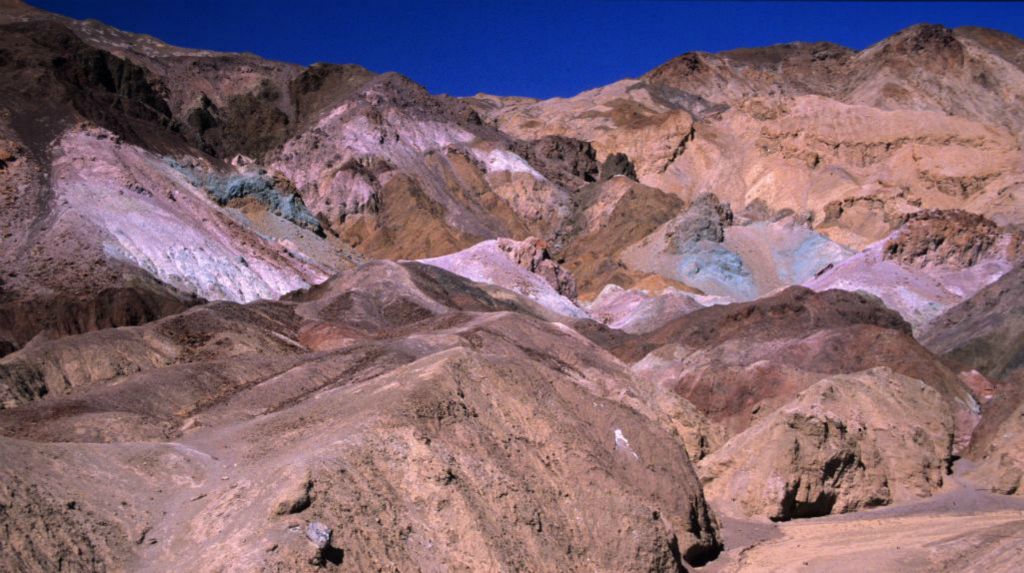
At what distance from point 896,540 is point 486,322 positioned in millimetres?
17328

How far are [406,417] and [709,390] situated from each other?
25.4 m

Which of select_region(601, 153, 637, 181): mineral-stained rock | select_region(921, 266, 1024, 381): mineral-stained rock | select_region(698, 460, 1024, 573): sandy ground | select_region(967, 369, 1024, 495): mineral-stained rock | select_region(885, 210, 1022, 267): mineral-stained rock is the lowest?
select_region(698, 460, 1024, 573): sandy ground

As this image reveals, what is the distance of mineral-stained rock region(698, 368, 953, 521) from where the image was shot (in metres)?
25.5

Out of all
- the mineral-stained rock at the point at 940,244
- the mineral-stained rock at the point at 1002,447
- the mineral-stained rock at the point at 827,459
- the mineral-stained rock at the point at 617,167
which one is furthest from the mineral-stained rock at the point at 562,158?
the mineral-stained rock at the point at 827,459

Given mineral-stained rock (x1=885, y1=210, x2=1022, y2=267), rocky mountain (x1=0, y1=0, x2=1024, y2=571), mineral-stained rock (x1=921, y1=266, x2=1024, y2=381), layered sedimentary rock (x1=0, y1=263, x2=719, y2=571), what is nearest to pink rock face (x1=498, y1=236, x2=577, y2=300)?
rocky mountain (x1=0, y1=0, x2=1024, y2=571)

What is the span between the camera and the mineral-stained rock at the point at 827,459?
25.5 metres

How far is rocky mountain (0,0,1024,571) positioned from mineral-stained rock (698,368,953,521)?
0.31ft

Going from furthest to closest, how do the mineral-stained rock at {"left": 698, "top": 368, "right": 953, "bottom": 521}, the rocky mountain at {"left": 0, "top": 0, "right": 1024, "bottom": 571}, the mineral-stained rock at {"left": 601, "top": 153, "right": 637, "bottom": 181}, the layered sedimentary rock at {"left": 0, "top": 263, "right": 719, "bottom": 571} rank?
the mineral-stained rock at {"left": 601, "top": 153, "right": 637, "bottom": 181}
the mineral-stained rock at {"left": 698, "top": 368, "right": 953, "bottom": 521}
the rocky mountain at {"left": 0, "top": 0, "right": 1024, "bottom": 571}
the layered sedimentary rock at {"left": 0, "top": 263, "right": 719, "bottom": 571}

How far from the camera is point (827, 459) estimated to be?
26281 millimetres

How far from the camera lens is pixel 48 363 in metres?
33.5

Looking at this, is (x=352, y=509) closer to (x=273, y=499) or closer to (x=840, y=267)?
(x=273, y=499)

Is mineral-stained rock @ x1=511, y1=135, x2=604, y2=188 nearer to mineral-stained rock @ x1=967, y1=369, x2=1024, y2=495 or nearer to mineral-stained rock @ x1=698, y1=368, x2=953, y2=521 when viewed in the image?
mineral-stained rock @ x1=967, y1=369, x2=1024, y2=495

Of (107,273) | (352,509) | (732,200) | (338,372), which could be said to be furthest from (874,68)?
(352,509)

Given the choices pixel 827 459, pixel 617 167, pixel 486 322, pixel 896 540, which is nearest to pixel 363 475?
pixel 896 540
